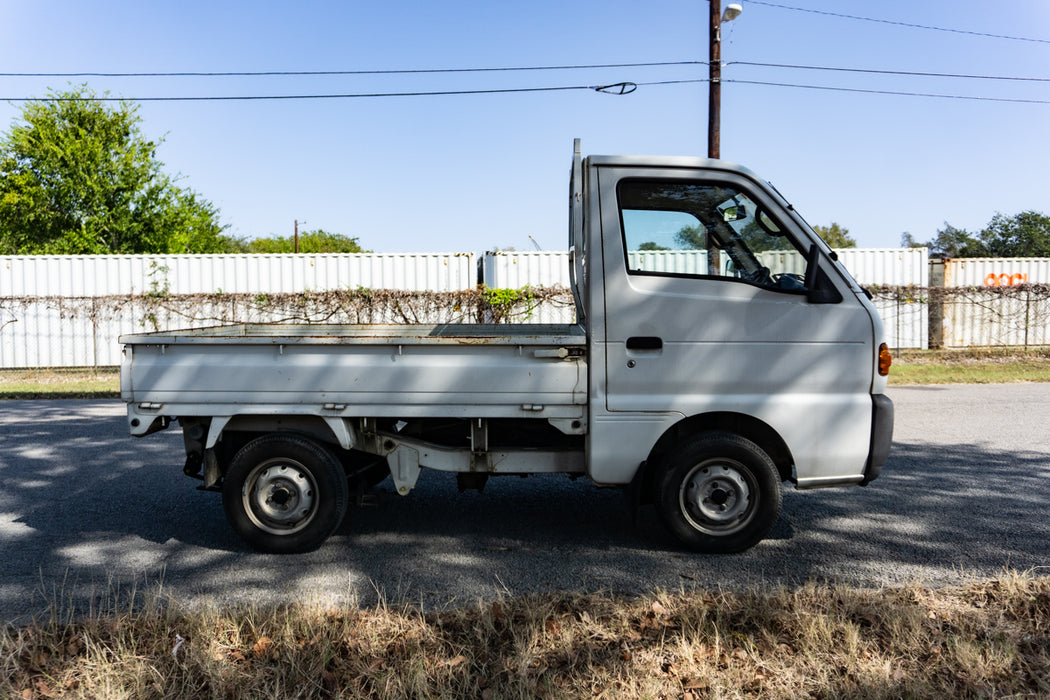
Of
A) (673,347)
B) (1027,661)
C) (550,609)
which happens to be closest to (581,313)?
(673,347)

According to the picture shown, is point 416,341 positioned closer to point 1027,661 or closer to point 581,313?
point 581,313

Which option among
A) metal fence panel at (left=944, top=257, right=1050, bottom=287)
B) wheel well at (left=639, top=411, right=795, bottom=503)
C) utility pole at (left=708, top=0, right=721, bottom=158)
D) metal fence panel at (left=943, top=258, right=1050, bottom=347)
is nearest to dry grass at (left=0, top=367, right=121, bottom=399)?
wheel well at (left=639, top=411, right=795, bottom=503)

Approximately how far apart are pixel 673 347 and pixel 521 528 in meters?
1.74

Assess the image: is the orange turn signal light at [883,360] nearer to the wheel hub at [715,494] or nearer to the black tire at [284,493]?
the wheel hub at [715,494]

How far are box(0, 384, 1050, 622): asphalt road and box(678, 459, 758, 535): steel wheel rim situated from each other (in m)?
0.23

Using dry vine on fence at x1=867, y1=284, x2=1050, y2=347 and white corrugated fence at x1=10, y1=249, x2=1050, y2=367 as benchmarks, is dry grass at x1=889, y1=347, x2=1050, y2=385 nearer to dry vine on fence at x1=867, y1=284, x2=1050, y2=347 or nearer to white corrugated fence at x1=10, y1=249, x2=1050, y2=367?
dry vine on fence at x1=867, y1=284, x2=1050, y2=347

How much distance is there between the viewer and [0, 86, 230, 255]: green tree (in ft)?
98.9

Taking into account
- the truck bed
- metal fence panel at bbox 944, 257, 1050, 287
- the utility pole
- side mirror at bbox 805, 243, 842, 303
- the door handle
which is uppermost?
the utility pole

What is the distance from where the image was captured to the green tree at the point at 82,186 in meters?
30.1

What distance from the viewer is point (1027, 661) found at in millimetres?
3229

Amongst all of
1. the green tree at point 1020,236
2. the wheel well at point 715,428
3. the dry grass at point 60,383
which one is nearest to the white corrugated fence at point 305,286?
the dry grass at point 60,383

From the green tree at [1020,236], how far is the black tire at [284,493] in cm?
5463

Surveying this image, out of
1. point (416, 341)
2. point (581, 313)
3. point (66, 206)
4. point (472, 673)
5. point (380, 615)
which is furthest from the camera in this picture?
point (66, 206)

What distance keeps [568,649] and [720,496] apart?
5.87 feet
